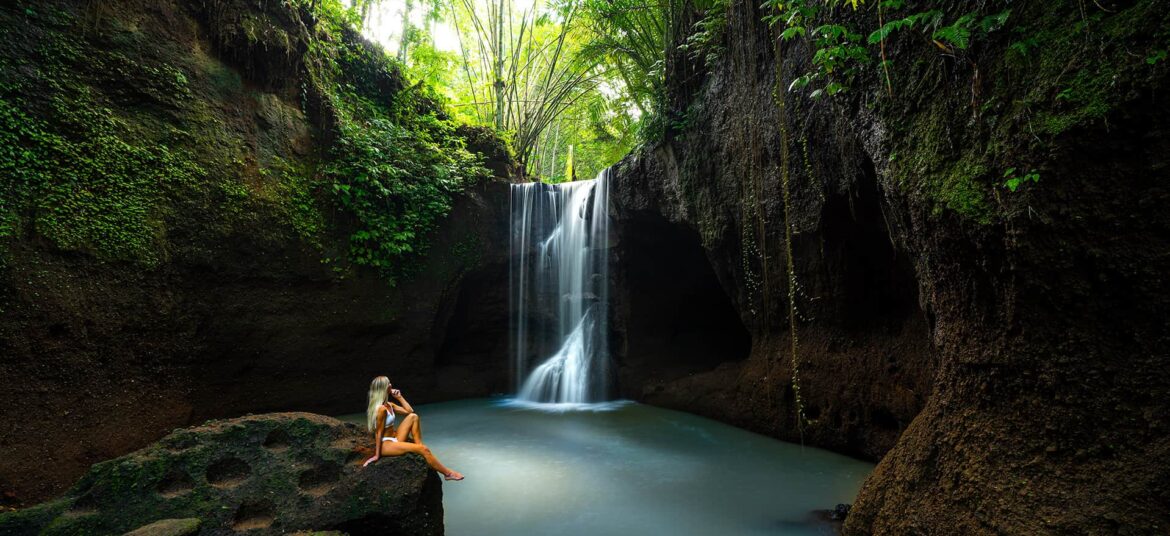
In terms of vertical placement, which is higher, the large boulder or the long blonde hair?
the long blonde hair

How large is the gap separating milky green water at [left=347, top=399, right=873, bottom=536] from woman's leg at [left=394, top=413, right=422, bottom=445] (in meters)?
0.92

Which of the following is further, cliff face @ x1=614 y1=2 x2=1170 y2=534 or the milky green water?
the milky green water

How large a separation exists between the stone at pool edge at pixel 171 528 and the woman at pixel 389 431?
3.14ft

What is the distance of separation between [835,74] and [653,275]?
661 cm

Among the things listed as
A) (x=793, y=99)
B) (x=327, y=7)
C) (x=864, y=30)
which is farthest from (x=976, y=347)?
(x=327, y=7)

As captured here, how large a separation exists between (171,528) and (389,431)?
1328mm

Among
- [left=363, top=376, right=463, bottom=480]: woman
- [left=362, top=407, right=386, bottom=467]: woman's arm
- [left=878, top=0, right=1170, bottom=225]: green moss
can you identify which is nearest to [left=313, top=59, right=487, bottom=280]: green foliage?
[left=363, top=376, right=463, bottom=480]: woman

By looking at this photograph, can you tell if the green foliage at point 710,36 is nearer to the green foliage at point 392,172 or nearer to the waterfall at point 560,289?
the waterfall at point 560,289

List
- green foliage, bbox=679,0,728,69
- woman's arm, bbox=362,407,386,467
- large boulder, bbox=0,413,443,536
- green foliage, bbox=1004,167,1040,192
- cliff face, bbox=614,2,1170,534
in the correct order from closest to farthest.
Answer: cliff face, bbox=614,2,1170,534
green foliage, bbox=1004,167,1040,192
large boulder, bbox=0,413,443,536
woman's arm, bbox=362,407,386,467
green foliage, bbox=679,0,728,69

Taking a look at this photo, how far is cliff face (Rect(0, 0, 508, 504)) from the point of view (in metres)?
5.02

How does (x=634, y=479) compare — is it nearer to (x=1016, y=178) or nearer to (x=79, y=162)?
(x=1016, y=178)

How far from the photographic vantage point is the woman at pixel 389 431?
137 inches

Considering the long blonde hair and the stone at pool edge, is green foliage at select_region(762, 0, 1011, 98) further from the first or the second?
the stone at pool edge

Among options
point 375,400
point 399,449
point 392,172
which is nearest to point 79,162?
point 392,172
